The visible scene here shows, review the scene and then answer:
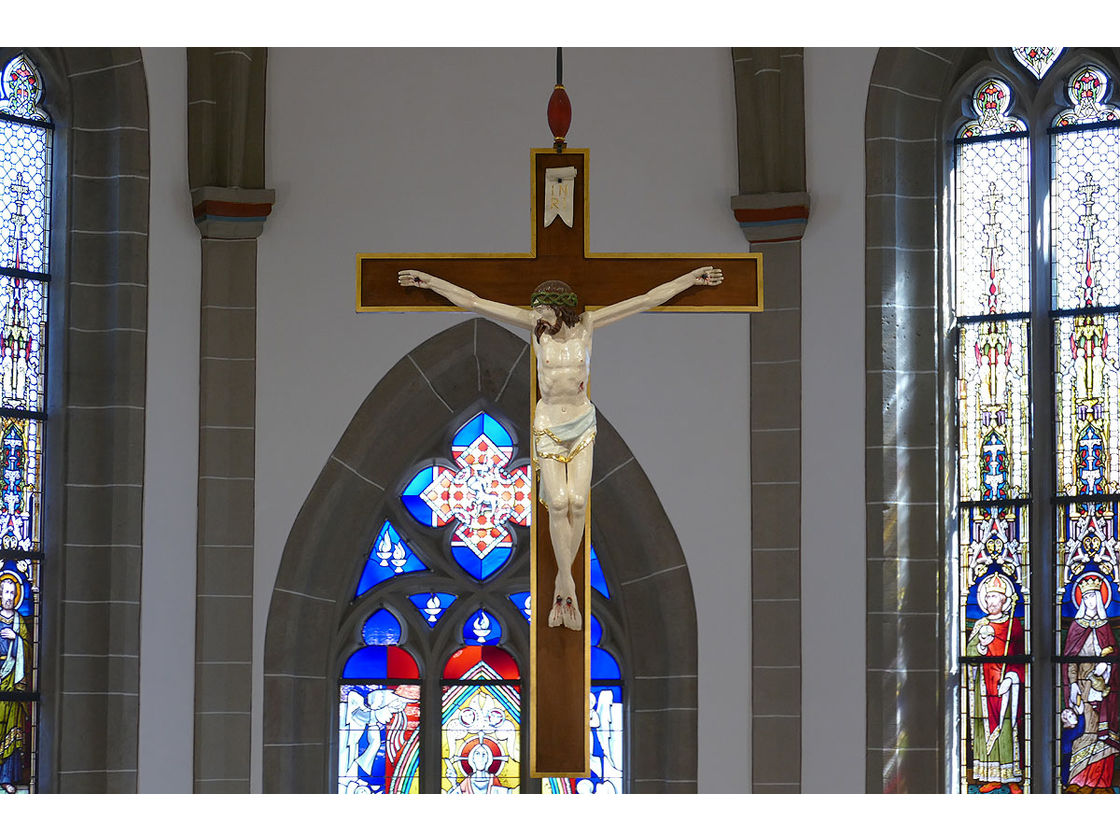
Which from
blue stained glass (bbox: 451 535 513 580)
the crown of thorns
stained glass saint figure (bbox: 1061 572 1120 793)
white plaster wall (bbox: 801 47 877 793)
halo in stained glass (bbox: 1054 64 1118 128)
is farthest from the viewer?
blue stained glass (bbox: 451 535 513 580)

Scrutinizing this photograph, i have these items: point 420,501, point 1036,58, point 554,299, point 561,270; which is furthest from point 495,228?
point 554,299

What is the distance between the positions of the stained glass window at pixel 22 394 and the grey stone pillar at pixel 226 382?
2.70ft

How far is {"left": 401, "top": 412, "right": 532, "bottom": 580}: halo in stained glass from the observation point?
1161 centimetres

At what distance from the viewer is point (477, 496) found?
1164 centimetres

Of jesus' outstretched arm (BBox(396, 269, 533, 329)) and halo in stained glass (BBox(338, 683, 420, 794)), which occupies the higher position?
jesus' outstretched arm (BBox(396, 269, 533, 329))

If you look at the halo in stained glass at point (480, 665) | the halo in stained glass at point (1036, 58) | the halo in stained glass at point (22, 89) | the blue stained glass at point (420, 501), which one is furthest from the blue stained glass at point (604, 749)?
the halo in stained glass at point (22, 89)

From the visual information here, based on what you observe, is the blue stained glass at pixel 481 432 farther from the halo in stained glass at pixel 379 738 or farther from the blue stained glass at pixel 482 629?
the halo in stained glass at pixel 379 738

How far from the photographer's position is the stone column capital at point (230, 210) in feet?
36.8

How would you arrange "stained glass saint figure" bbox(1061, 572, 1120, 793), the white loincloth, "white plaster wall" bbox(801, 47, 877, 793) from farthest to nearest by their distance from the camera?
1. "white plaster wall" bbox(801, 47, 877, 793)
2. "stained glass saint figure" bbox(1061, 572, 1120, 793)
3. the white loincloth

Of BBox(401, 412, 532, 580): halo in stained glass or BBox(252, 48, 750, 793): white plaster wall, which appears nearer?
BBox(252, 48, 750, 793): white plaster wall

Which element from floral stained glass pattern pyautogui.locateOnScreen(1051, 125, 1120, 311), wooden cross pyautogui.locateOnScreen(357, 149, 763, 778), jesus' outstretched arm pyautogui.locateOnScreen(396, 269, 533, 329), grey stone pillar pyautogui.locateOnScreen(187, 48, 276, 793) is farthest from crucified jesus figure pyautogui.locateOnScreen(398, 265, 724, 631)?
floral stained glass pattern pyautogui.locateOnScreen(1051, 125, 1120, 311)

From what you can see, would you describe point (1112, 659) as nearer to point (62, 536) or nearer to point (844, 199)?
point (844, 199)

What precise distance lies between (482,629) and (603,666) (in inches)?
26.8

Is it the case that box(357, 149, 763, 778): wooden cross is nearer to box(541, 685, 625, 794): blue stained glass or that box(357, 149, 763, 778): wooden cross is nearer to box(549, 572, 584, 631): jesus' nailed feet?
box(549, 572, 584, 631): jesus' nailed feet
